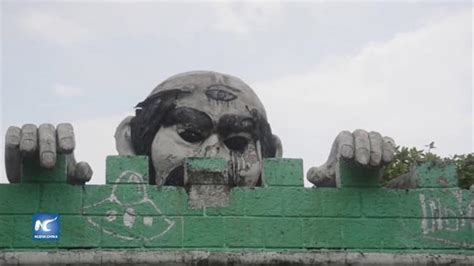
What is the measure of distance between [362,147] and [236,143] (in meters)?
1.37

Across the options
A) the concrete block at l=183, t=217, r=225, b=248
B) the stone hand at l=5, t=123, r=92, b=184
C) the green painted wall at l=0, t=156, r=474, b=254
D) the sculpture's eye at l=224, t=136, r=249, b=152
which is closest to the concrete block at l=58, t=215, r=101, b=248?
the green painted wall at l=0, t=156, r=474, b=254

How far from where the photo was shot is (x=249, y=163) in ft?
23.4

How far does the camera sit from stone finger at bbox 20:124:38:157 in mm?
5883

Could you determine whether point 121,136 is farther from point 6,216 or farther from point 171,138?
point 6,216

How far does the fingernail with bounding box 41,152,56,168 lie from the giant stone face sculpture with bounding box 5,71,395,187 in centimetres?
50

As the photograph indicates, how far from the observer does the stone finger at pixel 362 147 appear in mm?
6207

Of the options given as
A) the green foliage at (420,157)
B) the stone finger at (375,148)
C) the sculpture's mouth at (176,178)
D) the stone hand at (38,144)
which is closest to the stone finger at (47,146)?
the stone hand at (38,144)

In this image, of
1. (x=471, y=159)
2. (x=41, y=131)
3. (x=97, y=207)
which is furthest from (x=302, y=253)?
(x=471, y=159)

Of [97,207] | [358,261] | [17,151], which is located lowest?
[358,261]

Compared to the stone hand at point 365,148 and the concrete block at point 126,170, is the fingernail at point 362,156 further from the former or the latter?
the concrete block at point 126,170

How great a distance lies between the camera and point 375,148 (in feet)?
20.5

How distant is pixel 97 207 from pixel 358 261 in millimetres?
1995

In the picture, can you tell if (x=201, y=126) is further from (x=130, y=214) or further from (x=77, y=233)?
(x=77, y=233)

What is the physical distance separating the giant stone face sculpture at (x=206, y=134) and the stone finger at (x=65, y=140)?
15.3 inches
